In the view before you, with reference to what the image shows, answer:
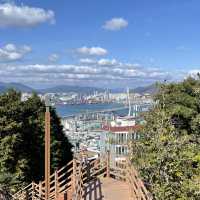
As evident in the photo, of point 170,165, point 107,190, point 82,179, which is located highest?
point 170,165

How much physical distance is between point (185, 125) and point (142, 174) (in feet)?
40.1

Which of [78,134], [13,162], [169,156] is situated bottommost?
[78,134]

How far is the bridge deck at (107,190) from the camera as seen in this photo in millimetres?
15156

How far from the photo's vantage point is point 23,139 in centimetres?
2827

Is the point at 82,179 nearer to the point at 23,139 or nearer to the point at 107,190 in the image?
the point at 107,190

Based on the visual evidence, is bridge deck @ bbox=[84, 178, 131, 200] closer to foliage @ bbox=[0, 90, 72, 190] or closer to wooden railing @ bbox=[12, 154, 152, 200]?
wooden railing @ bbox=[12, 154, 152, 200]

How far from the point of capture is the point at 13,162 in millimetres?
26141

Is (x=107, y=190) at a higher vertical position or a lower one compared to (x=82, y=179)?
lower

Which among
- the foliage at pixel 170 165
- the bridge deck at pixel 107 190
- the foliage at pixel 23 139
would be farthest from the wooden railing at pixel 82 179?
the foliage at pixel 23 139

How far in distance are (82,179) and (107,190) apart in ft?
3.61

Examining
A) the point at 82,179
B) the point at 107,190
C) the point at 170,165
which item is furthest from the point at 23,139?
Result: the point at 170,165

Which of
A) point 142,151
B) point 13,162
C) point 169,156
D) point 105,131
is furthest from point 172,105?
point 105,131

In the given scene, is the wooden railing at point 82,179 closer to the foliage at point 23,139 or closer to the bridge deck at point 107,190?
the bridge deck at point 107,190

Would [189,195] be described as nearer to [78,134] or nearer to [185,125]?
[185,125]
